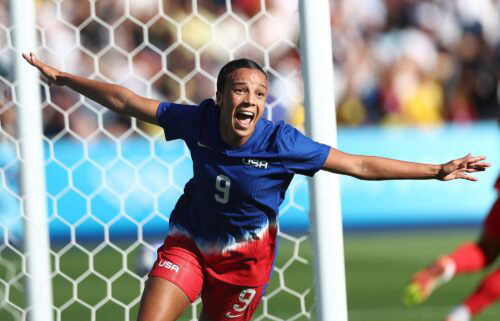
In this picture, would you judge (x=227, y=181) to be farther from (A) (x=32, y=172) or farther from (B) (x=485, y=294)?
(B) (x=485, y=294)

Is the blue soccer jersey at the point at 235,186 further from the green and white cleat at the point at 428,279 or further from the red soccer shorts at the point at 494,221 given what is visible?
the green and white cleat at the point at 428,279

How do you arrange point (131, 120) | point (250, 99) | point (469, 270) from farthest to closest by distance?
point (131, 120) → point (250, 99) → point (469, 270)

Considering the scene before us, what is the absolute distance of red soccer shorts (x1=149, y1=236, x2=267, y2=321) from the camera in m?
4.78

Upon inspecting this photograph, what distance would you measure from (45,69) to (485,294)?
99.2 inches

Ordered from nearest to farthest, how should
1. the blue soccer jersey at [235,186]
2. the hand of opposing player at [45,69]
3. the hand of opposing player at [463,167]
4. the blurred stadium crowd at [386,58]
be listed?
1. the hand of opposing player at [463,167]
2. the blue soccer jersey at [235,186]
3. the hand of opposing player at [45,69]
4. the blurred stadium crowd at [386,58]

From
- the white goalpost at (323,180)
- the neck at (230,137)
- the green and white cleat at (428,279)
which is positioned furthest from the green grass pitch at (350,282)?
the green and white cleat at (428,279)

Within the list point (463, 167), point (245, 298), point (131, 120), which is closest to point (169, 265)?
point (245, 298)

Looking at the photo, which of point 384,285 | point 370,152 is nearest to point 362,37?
point 370,152

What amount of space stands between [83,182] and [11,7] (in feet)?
18.6

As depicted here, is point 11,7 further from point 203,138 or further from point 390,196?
point 390,196

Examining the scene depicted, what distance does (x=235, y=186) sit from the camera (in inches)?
186

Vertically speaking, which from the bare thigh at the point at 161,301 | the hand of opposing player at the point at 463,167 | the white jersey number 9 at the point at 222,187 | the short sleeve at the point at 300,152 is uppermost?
the short sleeve at the point at 300,152

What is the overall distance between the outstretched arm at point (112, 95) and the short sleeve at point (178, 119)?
0.04m

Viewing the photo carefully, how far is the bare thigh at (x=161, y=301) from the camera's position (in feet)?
15.2
